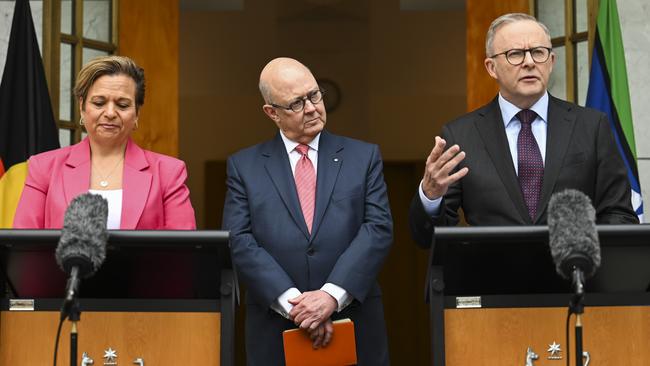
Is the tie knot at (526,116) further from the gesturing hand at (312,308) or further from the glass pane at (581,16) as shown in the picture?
the glass pane at (581,16)

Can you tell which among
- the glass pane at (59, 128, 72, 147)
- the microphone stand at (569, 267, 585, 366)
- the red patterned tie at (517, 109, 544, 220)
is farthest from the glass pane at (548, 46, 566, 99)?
the microphone stand at (569, 267, 585, 366)

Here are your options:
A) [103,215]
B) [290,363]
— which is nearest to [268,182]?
[290,363]

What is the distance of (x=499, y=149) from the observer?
377cm

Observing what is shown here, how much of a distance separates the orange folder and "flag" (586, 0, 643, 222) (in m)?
2.27

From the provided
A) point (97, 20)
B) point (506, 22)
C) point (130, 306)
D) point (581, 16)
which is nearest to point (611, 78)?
point (581, 16)

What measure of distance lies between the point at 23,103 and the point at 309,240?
223 centimetres

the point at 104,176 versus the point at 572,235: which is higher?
the point at 104,176

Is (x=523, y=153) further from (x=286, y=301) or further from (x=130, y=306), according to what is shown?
(x=130, y=306)

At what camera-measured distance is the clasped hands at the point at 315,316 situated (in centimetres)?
346

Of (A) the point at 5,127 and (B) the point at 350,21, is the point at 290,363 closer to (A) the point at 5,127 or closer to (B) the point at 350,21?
(A) the point at 5,127

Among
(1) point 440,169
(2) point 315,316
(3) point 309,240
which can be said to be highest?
(1) point 440,169

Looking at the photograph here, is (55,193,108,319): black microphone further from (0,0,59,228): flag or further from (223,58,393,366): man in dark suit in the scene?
(0,0,59,228): flag

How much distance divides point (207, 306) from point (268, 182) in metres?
0.76

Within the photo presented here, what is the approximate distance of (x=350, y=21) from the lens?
36.0ft
